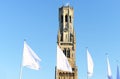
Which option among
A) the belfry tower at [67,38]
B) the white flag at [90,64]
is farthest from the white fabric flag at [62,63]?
the belfry tower at [67,38]

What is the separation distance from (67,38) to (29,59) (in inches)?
2644

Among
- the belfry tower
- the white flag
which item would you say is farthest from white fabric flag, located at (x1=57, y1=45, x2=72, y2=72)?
the belfry tower

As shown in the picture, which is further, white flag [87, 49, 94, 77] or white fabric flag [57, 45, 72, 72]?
white flag [87, 49, 94, 77]

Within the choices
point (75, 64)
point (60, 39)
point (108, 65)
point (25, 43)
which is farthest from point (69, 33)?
point (25, 43)

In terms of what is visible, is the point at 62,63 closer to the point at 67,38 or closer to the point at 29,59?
the point at 29,59

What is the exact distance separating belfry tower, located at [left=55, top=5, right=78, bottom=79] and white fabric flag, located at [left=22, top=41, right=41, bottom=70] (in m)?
55.8

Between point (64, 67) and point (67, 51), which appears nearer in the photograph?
point (64, 67)

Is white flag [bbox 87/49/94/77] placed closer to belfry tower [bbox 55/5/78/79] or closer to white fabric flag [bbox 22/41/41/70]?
white fabric flag [bbox 22/41/41/70]

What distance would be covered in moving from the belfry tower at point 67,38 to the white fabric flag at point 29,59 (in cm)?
5579

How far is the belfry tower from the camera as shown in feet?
326

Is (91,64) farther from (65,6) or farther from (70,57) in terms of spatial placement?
(65,6)

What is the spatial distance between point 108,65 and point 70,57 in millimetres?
52402

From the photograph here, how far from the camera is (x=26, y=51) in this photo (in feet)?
139

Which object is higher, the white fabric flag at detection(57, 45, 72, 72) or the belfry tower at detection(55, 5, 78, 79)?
the belfry tower at detection(55, 5, 78, 79)
